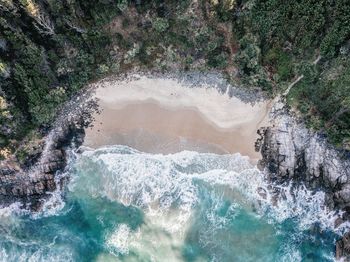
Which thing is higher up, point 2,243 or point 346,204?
point 346,204

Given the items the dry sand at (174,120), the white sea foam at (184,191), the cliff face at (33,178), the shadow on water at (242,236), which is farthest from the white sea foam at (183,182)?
the cliff face at (33,178)

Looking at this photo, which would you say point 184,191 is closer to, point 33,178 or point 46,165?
point 46,165

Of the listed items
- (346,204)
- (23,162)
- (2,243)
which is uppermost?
(346,204)

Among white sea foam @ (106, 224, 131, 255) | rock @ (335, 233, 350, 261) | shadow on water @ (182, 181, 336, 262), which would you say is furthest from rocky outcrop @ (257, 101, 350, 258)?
white sea foam @ (106, 224, 131, 255)

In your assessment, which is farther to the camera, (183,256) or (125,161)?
(125,161)

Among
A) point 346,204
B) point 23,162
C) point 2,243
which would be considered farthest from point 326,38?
point 2,243

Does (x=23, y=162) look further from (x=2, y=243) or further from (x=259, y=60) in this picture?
(x=259, y=60)

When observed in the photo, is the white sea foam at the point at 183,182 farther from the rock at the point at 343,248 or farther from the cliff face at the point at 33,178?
the cliff face at the point at 33,178
